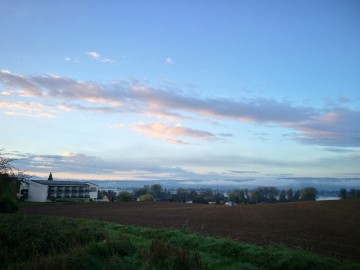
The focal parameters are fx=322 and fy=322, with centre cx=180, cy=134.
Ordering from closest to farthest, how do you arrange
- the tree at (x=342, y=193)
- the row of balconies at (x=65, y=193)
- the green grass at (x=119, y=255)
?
the green grass at (x=119, y=255) < the row of balconies at (x=65, y=193) < the tree at (x=342, y=193)

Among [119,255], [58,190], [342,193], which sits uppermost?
[342,193]

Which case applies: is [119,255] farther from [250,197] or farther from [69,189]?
[250,197]

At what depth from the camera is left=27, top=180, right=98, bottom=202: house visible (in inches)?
3831

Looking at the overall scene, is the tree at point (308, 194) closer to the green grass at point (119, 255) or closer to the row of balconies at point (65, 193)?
the row of balconies at point (65, 193)

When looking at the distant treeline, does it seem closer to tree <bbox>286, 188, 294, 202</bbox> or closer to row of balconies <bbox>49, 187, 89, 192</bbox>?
tree <bbox>286, 188, 294, 202</bbox>

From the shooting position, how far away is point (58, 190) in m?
106

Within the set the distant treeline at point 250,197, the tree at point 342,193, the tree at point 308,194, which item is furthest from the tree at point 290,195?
the tree at point 342,193

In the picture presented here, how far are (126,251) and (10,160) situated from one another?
13.5 meters

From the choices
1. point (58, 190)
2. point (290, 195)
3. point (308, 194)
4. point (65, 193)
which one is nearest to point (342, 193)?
point (308, 194)

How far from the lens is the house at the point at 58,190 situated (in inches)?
3831

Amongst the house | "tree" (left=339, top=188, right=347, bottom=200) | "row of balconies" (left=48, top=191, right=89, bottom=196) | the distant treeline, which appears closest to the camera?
the house

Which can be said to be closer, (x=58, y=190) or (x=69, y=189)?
(x=58, y=190)

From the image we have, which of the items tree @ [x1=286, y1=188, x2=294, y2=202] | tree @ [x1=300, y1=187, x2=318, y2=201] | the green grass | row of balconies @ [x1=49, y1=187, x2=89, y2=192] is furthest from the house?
the green grass

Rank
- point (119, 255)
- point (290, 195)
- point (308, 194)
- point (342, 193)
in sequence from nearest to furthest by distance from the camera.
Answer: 1. point (119, 255)
2. point (342, 193)
3. point (308, 194)
4. point (290, 195)
